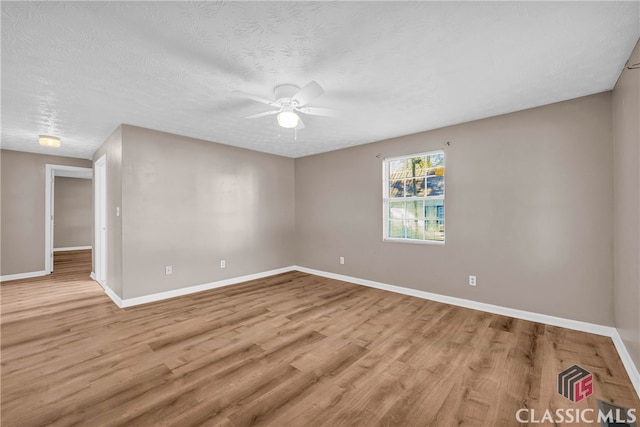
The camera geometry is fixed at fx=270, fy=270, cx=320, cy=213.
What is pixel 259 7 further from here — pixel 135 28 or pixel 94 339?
pixel 94 339

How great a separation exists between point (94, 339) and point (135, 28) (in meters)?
2.81

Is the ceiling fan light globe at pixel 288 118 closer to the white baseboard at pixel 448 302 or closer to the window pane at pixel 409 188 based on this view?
the window pane at pixel 409 188

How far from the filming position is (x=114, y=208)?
3848 mm

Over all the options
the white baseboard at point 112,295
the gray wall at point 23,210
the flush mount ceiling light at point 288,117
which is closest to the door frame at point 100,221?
the white baseboard at point 112,295

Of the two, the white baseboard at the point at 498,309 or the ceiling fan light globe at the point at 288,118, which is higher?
the ceiling fan light globe at the point at 288,118

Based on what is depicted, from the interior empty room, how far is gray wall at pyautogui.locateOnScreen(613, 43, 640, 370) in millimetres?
38

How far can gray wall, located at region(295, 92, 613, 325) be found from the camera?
275 cm

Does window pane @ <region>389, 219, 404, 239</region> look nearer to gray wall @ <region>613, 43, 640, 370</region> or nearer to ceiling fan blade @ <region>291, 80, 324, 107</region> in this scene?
gray wall @ <region>613, 43, 640, 370</region>

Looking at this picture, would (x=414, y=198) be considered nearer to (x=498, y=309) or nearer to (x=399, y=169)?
(x=399, y=169)

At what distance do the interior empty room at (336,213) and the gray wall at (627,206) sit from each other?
0.04 metres

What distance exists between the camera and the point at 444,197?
3.78 m

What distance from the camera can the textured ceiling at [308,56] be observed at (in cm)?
162
